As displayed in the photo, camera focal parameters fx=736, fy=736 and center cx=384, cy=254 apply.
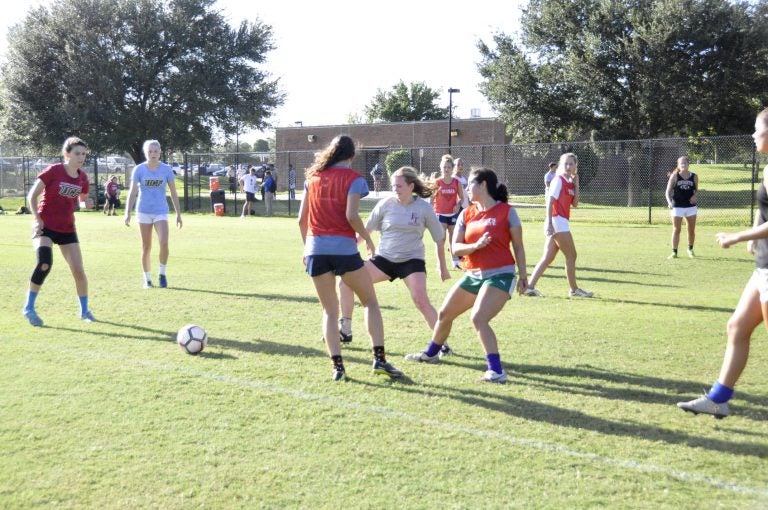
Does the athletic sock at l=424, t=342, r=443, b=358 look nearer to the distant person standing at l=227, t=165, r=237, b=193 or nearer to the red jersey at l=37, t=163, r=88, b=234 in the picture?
the red jersey at l=37, t=163, r=88, b=234

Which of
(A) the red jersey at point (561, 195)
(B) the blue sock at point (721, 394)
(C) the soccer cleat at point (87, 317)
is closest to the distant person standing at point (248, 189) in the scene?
(A) the red jersey at point (561, 195)

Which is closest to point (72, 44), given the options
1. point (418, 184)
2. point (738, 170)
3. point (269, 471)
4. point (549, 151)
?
point (549, 151)

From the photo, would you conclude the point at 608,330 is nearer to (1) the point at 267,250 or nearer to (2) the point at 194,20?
(1) the point at 267,250

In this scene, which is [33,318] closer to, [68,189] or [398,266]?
[68,189]

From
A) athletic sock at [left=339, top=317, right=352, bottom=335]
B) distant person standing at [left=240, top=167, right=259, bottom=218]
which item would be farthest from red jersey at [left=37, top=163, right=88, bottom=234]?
distant person standing at [left=240, top=167, right=259, bottom=218]

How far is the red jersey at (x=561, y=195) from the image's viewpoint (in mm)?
10375

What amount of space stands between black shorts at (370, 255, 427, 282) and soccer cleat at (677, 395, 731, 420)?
2751 millimetres

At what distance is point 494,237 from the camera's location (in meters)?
6.07

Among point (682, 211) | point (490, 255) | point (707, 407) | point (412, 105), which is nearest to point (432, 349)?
point (490, 255)

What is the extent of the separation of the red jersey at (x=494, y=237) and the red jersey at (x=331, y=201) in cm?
109

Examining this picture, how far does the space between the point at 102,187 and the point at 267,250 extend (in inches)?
974

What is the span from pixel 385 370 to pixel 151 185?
20.9ft

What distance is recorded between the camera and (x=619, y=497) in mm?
3834

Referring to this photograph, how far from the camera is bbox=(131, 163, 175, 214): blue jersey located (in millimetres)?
10977
